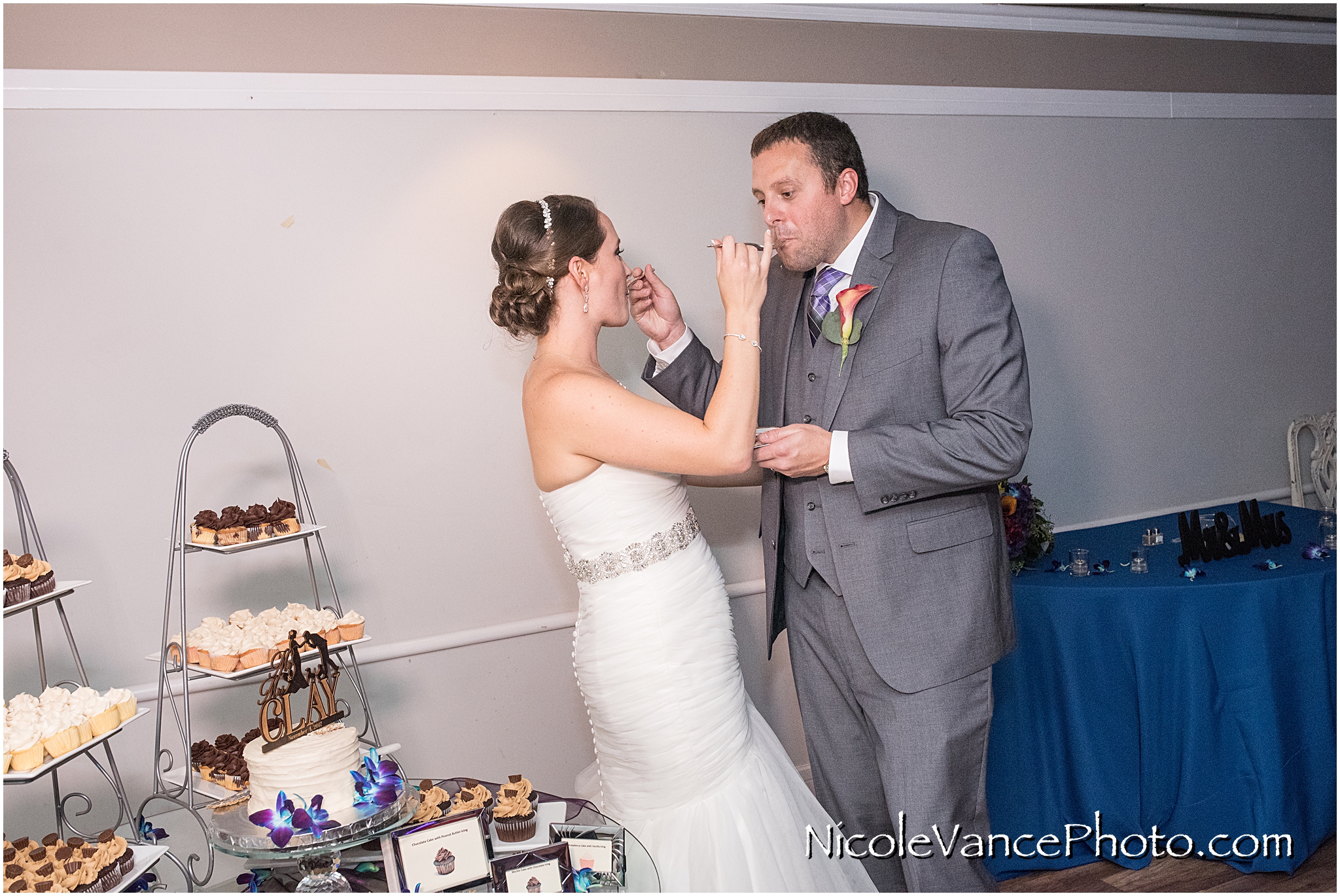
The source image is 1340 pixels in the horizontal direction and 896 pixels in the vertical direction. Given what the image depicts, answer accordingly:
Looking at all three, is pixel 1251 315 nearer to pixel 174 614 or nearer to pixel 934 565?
pixel 934 565

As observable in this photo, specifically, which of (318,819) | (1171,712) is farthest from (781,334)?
(1171,712)

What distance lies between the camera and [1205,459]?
14.2 feet

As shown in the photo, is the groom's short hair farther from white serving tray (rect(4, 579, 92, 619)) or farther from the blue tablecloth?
white serving tray (rect(4, 579, 92, 619))

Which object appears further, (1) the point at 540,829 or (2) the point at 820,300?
(2) the point at 820,300

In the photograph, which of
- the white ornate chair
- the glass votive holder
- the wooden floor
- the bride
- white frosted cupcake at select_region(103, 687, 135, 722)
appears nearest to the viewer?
white frosted cupcake at select_region(103, 687, 135, 722)

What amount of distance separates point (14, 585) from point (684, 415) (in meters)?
1.42

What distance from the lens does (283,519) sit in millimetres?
2551

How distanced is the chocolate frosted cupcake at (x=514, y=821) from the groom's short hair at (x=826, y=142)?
1596 mm

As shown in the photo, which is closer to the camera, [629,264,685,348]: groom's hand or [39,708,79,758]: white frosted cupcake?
[39,708,79,758]: white frosted cupcake

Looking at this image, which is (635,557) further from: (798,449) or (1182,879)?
(1182,879)

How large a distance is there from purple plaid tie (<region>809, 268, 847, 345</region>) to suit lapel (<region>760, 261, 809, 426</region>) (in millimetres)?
44

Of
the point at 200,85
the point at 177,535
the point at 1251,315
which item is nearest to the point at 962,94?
the point at 1251,315

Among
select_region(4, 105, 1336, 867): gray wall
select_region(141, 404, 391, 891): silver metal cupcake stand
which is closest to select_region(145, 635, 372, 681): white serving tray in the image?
select_region(141, 404, 391, 891): silver metal cupcake stand

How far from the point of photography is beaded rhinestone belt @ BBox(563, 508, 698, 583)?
237 cm
